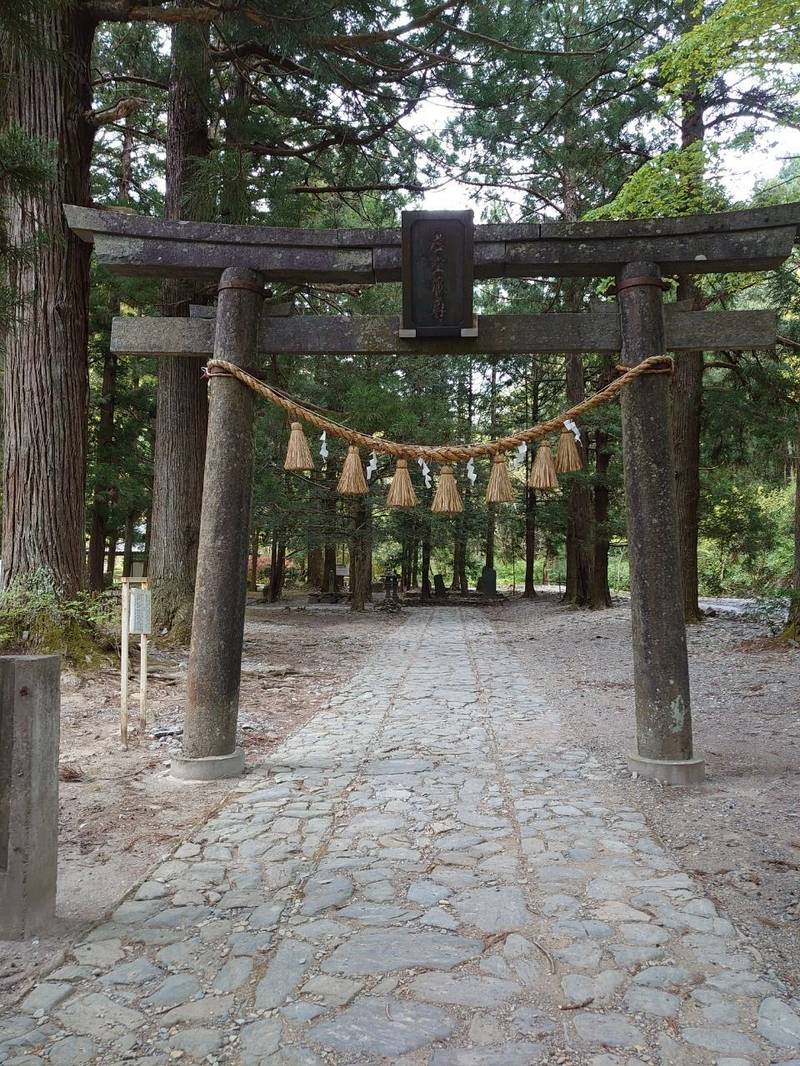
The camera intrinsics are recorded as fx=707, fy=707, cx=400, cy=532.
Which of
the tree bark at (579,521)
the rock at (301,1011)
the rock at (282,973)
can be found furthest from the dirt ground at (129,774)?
the tree bark at (579,521)

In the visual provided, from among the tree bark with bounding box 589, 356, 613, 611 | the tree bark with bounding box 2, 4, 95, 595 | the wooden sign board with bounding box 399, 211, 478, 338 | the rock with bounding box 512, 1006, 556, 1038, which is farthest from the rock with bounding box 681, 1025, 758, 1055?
the tree bark with bounding box 589, 356, 613, 611

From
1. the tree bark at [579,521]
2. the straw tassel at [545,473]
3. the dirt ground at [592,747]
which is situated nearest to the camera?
the dirt ground at [592,747]

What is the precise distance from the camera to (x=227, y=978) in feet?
8.06

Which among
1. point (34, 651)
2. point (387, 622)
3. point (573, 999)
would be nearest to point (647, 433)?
point (573, 999)

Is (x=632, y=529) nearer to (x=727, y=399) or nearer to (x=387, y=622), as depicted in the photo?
(x=727, y=399)

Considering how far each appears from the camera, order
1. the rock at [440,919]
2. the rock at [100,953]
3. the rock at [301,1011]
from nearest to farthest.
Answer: the rock at [301,1011] < the rock at [100,953] < the rock at [440,919]

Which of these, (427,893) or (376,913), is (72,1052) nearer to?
(376,913)

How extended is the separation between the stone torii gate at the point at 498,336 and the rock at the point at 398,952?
237cm

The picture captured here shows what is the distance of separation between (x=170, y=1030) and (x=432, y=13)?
26.3 feet

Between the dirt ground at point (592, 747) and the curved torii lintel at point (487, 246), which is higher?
the curved torii lintel at point (487, 246)

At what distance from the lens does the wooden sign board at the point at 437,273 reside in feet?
16.0

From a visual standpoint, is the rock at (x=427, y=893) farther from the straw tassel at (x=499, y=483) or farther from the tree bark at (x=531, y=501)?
the tree bark at (x=531, y=501)

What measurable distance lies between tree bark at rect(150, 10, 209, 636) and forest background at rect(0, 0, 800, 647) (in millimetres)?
34

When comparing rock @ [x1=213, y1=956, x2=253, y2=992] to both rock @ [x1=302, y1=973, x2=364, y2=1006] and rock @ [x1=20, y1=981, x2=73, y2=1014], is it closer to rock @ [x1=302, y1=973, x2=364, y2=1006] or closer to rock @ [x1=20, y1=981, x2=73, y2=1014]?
rock @ [x1=302, y1=973, x2=364, y2=1006]
